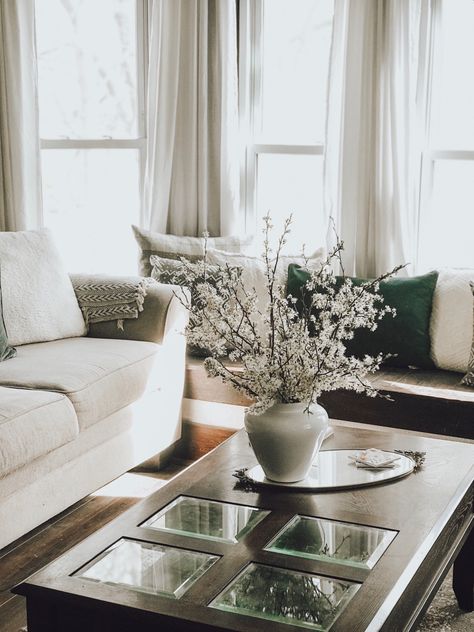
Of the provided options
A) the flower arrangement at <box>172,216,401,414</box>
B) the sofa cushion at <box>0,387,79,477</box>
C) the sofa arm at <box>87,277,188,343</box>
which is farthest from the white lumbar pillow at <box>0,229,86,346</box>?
the flower arrangement at <box>172,216,401,414</box>

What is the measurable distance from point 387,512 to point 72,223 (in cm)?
329

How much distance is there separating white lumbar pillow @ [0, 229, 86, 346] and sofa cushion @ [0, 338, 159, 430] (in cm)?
6

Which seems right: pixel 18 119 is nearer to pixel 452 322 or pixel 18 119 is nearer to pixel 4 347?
pixel 4 347

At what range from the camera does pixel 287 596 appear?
1.65 meters

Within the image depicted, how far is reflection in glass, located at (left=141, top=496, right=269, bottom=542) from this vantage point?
76.9 inches

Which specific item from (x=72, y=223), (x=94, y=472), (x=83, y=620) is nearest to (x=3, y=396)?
(x=94, y=472)

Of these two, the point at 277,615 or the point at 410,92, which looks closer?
the point at 277,615

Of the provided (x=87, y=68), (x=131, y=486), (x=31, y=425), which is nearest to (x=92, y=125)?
(x=87, y=68)

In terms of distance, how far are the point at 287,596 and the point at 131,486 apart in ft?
6.53

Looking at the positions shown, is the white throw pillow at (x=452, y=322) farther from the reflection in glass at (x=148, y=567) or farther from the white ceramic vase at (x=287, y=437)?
the reflection in glass at (x=148, y=567)

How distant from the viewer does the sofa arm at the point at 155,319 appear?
147 inches

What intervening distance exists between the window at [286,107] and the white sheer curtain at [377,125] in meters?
0.21

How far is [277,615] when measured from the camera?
1593 mm

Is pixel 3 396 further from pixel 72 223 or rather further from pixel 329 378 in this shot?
pixel 72 223
